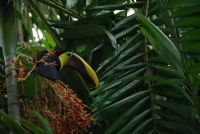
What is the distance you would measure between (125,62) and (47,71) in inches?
14.6

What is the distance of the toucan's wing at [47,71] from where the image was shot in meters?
0.92

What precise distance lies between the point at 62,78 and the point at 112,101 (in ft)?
1.06

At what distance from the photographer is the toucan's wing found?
3.01 ft

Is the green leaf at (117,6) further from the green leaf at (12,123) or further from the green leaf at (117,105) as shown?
the green leaf at (12,123)

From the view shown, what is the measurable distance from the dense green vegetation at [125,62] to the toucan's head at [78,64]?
3 centimetres

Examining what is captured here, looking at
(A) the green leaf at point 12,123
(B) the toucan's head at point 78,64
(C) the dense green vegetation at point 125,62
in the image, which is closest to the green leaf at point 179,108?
(C) the dense green vegetation at point 125,62

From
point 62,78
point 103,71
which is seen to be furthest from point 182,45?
point 62,78

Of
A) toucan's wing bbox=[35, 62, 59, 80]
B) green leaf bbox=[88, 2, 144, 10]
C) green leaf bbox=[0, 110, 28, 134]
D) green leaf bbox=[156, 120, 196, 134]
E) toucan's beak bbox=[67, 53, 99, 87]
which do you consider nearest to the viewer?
green leaf bbox=[0, 110, 28, 134]

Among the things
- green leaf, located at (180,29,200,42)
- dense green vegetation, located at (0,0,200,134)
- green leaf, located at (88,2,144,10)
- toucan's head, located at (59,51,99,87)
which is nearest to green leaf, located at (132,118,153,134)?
dense green vegetation, located at (0,0,200,134)

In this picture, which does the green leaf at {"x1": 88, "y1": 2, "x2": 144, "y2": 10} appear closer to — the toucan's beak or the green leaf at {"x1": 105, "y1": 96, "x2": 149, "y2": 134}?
the toucan's beak

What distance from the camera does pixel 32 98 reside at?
3.22ft

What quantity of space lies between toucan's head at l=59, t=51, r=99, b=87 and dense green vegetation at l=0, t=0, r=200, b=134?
0.03 meters

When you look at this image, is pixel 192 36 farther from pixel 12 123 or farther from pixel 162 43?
pixel 12 123

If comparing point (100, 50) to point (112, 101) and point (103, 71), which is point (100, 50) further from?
point (112, 101)
